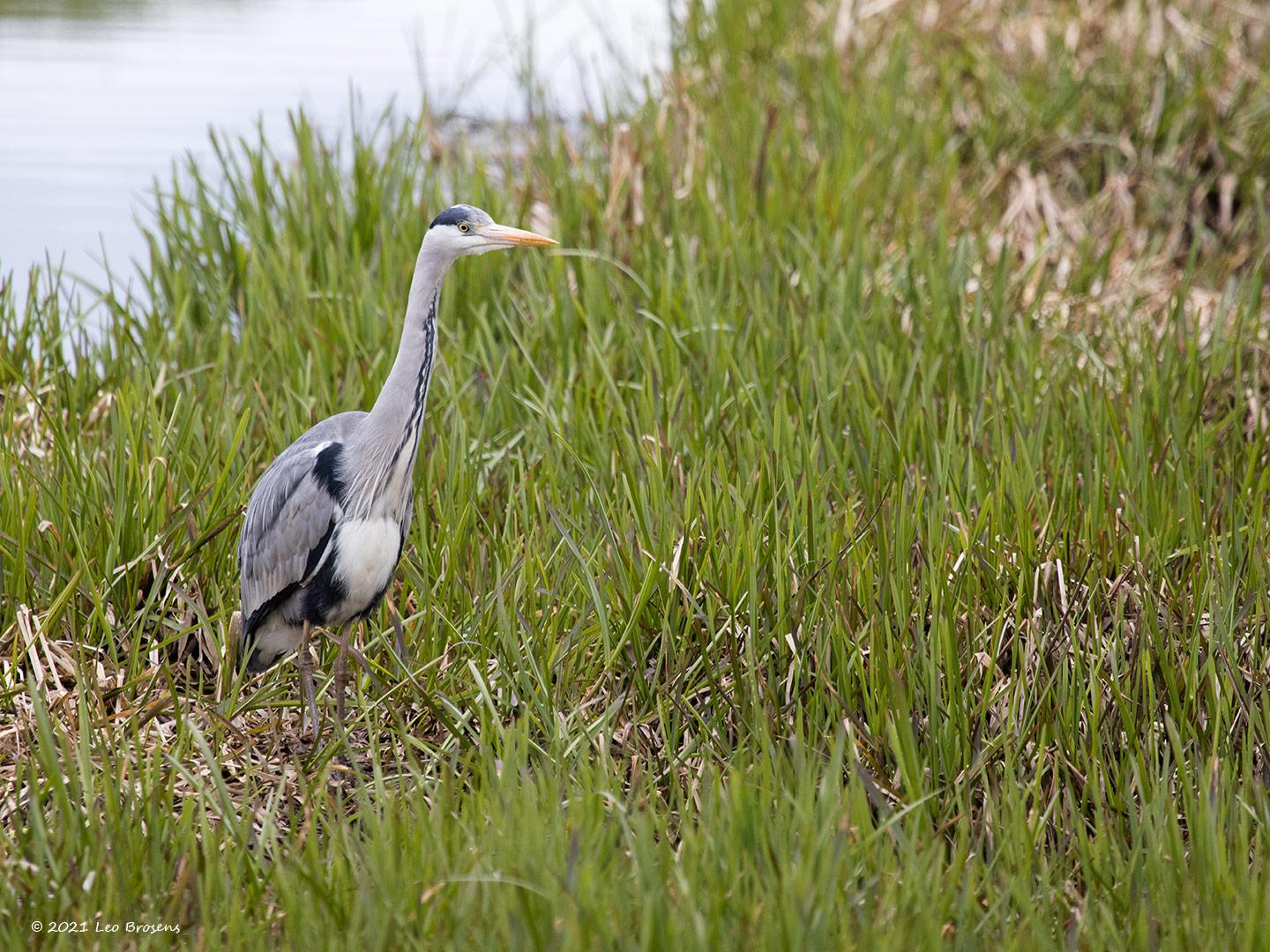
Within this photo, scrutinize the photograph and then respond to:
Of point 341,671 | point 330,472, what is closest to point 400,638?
point 341,671

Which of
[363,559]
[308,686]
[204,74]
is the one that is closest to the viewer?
[363,559]

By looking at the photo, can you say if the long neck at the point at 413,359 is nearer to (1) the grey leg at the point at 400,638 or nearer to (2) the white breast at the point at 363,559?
(2) the white breast at the point at 363,559

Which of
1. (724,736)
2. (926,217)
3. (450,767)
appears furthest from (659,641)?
(926,217)

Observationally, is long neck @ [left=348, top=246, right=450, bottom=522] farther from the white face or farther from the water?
the water

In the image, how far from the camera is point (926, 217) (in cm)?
657

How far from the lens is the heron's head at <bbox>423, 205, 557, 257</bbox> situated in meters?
3.08

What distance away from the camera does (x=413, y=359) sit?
307 centimetres

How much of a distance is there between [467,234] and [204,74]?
8.41m

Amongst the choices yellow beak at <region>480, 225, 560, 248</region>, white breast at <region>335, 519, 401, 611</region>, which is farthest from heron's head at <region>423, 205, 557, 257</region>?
white breast at <region>335, 519, 401, 611</region>

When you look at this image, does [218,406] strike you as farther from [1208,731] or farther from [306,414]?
[1208,731]

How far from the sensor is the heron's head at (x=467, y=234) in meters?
3.08

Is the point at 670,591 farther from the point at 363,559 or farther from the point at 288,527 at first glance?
the point at 288,527

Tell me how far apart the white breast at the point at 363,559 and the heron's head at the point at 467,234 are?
2.05 feet

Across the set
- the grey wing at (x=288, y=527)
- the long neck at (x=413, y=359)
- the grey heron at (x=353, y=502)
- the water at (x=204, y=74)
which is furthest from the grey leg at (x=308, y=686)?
the water at (x=204, y=74)
